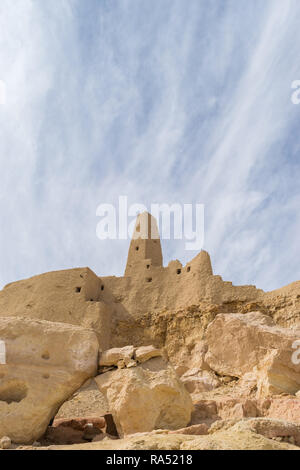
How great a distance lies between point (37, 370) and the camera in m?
7.06

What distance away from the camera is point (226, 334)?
9148 mm

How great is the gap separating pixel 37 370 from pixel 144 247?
20.5m

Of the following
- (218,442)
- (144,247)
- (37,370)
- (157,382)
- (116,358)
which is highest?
(144,247)

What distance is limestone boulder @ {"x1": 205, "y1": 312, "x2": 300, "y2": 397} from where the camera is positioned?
24.6 ft

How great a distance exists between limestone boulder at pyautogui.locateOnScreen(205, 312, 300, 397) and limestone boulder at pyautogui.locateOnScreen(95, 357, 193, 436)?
1607 millimetres

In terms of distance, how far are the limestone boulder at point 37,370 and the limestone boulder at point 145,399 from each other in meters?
0.55

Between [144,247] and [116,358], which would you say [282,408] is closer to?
[116,358]

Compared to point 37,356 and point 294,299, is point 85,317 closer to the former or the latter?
point 294,299

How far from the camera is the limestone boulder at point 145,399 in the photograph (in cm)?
661

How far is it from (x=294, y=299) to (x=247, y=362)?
39.3ft

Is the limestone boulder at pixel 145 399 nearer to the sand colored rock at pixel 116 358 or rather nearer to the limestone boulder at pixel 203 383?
the sand colored rock at pixel 116 358

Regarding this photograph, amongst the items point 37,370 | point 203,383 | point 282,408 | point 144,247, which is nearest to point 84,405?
point 203,383

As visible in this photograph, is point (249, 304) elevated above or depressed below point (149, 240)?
below
